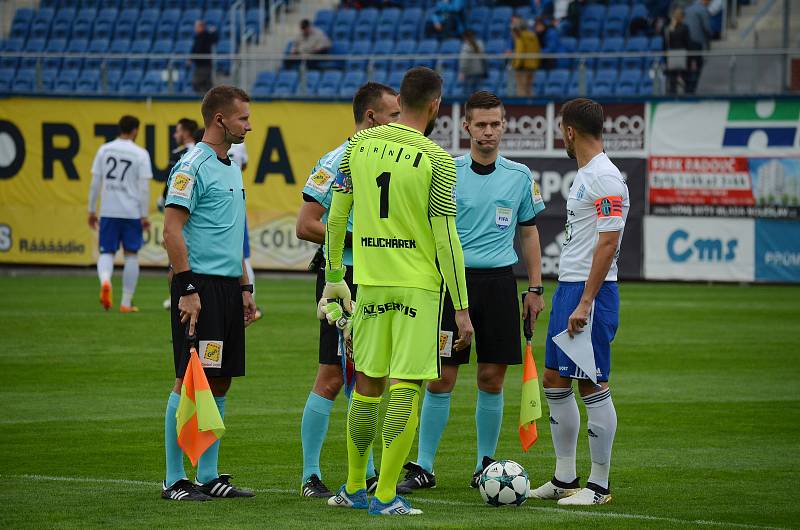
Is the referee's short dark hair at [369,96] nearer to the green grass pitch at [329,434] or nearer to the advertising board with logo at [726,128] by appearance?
the green grass pitch at [329,434]

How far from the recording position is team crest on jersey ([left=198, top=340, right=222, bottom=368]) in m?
7.54

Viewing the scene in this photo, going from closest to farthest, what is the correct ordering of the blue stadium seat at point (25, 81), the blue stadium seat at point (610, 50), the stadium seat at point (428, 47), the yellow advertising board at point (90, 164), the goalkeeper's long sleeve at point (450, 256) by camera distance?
1. the goalkeeper's long sleeve at point (450, 256)
2. the blue stadium seat at point (610, 50)
3. the yellow advertising board at point (90, 164)
4. the blue stadium seat at point (25, 81)
5. the stadium seat at point (428, 47)

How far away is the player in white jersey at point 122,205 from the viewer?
18.1 m

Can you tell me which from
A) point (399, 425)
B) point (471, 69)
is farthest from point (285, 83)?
point (399, 425)

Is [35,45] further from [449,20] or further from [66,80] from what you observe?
[449,20]

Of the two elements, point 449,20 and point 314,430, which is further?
point 449,20

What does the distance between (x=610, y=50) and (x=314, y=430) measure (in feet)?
62.4

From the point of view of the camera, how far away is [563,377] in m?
7.80

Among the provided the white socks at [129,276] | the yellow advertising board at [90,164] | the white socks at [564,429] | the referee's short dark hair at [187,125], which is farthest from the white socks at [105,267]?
the white socks at [564,429]

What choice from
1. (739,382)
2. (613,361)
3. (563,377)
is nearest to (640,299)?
(613,361)

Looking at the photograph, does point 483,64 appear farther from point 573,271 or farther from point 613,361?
point 573,271

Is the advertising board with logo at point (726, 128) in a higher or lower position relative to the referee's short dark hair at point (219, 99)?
higher

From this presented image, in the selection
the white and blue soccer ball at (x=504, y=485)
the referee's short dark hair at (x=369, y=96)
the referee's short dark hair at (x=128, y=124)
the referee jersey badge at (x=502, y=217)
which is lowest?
the white and blue soccer ball at (x=504, y=485)

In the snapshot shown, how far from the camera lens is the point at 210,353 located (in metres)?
7.56
